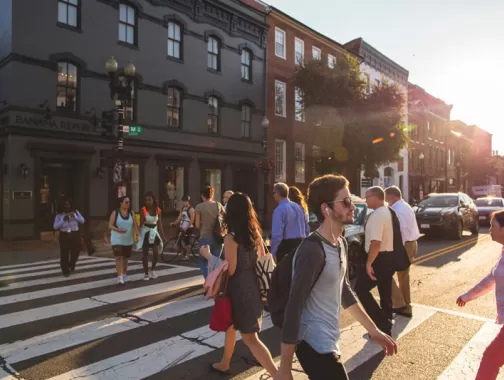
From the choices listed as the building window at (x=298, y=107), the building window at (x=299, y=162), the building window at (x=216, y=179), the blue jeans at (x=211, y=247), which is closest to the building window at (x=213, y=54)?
the building window at (x=216, y=179)

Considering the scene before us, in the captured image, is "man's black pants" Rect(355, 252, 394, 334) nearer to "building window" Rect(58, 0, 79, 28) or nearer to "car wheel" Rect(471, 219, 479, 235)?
"car wheel" Rect(471, 219, 479, 235)

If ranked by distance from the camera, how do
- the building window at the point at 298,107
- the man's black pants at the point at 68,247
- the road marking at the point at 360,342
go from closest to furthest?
the road marking at the point at 360,342
the man's black pants at the point at 68,247
the building window at the point at 298,107

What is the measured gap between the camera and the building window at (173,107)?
1994 centimetres

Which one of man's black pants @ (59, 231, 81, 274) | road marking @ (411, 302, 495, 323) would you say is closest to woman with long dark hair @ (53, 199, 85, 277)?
man's black pants @ (59, 231, 81, 274)

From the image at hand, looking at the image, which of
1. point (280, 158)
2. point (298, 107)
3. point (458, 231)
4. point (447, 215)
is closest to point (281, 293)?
point (447, 215)

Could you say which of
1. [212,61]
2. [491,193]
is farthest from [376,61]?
[491,193]

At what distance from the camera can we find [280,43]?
1040 inches

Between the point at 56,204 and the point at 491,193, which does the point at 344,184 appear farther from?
the point at 491,193

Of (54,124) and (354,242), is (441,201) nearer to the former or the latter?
(354,242)

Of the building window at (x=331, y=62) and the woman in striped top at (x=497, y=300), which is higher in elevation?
the building window at (x=331, y=62)

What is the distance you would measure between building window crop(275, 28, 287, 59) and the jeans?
25.5 metres

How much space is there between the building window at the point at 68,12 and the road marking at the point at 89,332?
14.1 metres

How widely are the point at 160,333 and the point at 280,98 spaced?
22.5 m

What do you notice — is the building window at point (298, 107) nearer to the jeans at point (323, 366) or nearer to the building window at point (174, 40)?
the building window at point (174, 40)
